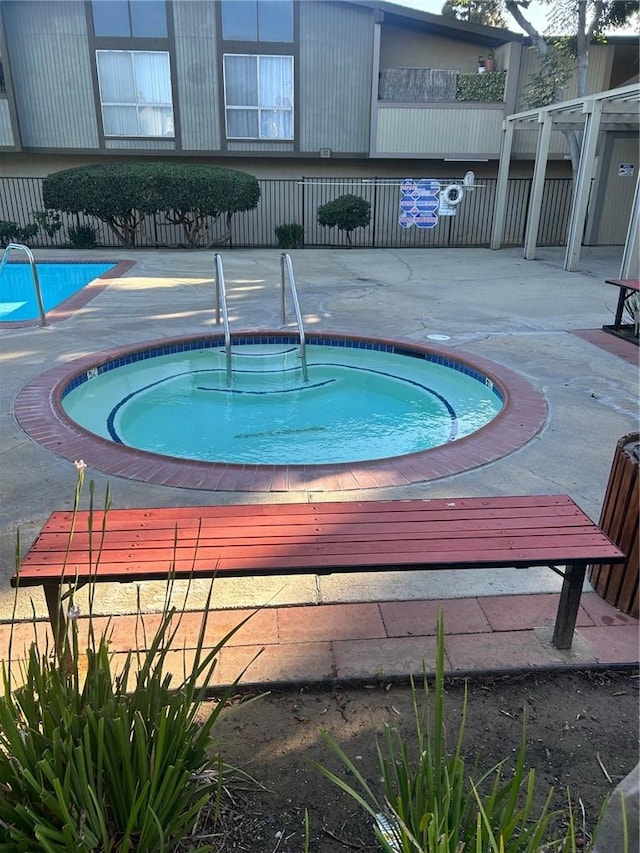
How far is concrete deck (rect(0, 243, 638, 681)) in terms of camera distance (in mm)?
2488

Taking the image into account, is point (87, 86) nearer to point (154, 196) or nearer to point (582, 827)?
point (154, 196)

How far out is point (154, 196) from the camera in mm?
15078

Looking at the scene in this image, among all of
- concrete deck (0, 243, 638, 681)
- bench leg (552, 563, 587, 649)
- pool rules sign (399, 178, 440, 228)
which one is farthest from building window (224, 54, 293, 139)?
bench leg (552, 563, 587, 649)

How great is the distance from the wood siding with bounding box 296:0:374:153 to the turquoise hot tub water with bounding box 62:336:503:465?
12152 millimetres

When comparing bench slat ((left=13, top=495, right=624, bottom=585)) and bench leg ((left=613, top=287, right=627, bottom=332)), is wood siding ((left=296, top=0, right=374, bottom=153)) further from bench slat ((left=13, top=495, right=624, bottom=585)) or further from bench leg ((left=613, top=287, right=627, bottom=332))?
bench slat ((left=13, top=495, right=624, bottom=585))

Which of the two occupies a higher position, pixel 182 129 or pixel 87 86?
pixel 87 86

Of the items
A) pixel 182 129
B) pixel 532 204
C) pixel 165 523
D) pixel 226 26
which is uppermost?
pixel 226 26

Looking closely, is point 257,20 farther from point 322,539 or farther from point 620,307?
point 322,539

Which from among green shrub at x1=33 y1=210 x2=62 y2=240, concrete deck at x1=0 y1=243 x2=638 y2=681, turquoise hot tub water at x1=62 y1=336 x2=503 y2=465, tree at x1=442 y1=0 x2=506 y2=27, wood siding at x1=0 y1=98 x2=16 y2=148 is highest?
tree at x1=442 y1=0 x2=506 y2=27

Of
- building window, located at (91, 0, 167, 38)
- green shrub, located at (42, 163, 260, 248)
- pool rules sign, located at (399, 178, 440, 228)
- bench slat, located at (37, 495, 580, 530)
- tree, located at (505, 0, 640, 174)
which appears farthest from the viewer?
pool rules sign, located at (399, 178, 440, 228)

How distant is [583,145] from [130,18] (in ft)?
40.4

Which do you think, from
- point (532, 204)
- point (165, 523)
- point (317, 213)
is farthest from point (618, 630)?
point (317, 213)

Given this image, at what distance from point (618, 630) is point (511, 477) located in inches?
57.0

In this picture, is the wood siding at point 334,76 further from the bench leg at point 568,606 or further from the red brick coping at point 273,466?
the bench leg at point 568,606
